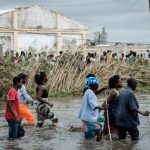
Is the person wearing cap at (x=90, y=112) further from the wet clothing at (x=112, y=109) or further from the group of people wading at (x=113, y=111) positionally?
the wet clothing at (x=112, y=109)

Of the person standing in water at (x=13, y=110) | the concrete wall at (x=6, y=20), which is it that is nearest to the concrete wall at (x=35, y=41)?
the concrete wall at (x=6, y=20)

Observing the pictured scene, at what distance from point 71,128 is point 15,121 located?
96.1 inches

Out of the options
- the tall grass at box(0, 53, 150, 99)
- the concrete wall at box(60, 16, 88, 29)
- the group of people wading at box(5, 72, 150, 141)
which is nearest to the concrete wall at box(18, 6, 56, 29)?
the concrete wall at box(60, 16, 88, 29)

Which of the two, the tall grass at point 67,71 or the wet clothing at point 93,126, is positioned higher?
the tall grass at point 67,71

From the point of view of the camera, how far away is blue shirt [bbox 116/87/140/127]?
1242cm

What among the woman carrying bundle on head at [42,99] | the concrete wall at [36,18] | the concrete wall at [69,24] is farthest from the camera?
the concrete wall at [69,24]

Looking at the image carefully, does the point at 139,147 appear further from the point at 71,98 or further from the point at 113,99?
the point at 71,98

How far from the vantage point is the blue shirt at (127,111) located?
489 inches

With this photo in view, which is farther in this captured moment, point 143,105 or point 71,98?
point 71,98

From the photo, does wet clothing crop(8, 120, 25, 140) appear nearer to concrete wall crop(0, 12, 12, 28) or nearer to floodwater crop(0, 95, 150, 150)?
floodwater crop(0, 95, 150, 150)

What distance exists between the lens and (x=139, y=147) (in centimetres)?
1216

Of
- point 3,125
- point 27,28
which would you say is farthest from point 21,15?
point 3,125

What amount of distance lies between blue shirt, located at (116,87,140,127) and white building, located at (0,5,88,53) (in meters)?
34.7

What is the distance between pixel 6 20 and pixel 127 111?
3666 cm
